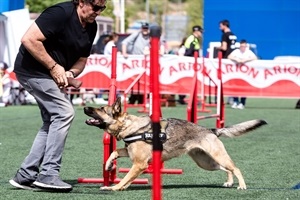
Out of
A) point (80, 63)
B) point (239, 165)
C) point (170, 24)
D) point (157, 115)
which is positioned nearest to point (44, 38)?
point (80, 63)

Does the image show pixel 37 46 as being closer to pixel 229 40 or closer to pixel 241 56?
pixel 241 56

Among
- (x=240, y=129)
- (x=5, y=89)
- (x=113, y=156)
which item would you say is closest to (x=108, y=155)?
(x=113, y=156)

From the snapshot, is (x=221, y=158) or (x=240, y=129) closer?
(x=221, y=158)

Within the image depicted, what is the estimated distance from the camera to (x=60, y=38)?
718cm

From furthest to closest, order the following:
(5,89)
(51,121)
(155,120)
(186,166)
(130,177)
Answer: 1. (5,89)
2. (186,166)
3. (130,177)
4. (51,121)
5. (155,120)

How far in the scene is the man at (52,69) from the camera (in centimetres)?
705

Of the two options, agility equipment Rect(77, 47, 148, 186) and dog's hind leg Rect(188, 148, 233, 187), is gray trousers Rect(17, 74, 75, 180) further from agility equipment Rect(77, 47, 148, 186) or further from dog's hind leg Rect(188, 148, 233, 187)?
dog's hind leg Rect(188, 148, 233, 187)

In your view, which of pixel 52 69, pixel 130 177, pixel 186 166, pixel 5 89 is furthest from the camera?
pixel 5 89

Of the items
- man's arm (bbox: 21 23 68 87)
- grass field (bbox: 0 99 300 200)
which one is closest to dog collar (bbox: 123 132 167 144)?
grass field (bbox: 0 99 300 200)

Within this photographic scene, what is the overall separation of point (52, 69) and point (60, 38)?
0.28 metres

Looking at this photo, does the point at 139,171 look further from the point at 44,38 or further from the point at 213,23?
the point at 213,23

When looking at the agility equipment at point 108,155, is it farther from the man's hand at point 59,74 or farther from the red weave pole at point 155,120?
the red weave pole at point 155,120

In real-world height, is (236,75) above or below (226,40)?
below

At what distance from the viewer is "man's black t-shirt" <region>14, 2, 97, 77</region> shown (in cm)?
704
